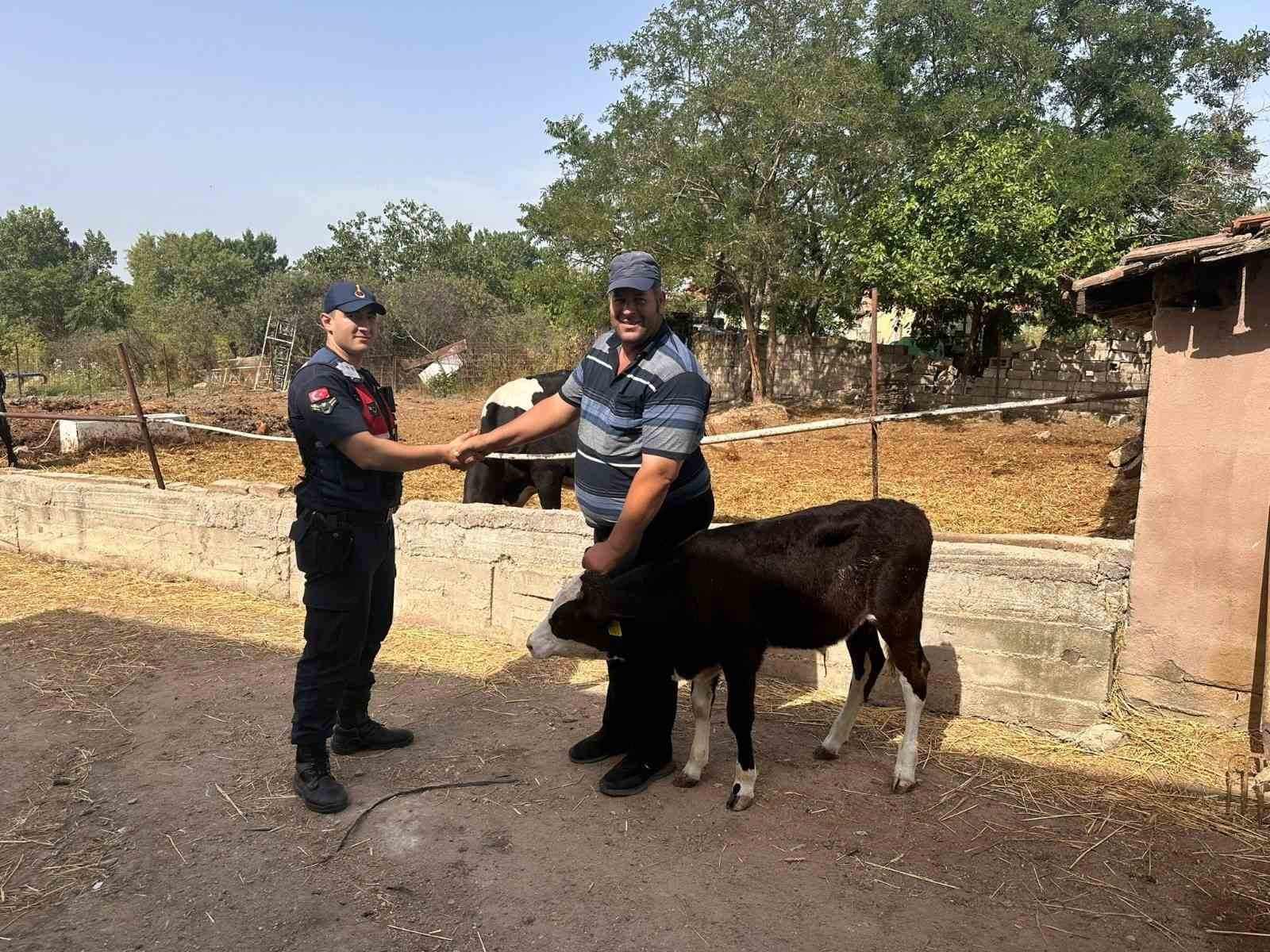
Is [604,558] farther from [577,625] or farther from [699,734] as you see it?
[699,734]

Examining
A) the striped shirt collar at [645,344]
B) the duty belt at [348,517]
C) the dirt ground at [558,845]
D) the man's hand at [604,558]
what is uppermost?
the striped shirt collar at [645,344]

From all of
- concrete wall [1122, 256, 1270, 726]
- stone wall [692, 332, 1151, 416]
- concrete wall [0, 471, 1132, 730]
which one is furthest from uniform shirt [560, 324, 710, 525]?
stone wall [692, 332, 1151, 416]

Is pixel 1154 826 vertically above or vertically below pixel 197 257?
below

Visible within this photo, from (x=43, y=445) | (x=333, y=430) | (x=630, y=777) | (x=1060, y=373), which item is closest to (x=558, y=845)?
(x=630, y=777)

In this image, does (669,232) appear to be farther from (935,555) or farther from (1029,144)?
(935,555)

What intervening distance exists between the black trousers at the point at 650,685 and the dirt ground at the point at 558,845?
0.62 feet

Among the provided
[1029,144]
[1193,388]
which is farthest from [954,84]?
[1193,388]

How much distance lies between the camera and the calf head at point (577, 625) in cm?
313

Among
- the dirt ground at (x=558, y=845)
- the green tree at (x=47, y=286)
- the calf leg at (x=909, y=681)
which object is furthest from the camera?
the green tree at (x=47, y=286)

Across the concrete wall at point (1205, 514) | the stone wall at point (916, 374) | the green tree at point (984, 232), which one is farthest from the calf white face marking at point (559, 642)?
the stone wall at point (916, 374)

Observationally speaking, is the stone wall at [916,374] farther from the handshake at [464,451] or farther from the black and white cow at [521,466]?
the handshake at [464,451]

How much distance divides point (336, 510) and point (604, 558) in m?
1.05

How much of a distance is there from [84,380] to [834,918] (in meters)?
27.3

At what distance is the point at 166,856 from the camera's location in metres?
2.87
